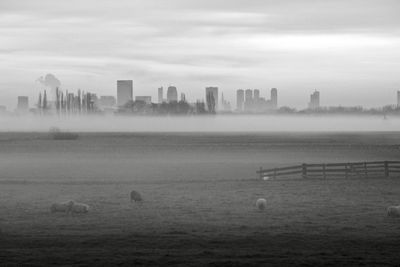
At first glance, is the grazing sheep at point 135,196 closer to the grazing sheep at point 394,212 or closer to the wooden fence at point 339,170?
the grazing sheep at point 394,212

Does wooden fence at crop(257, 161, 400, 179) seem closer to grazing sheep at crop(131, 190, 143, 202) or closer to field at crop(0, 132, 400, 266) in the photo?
field at crop(0, 132, 400, 266)

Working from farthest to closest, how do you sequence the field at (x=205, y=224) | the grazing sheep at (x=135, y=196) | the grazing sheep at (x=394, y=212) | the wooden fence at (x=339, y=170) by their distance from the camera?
the wooden fence at (x=339, y=170), the grazing sheep at (x=135, y=196), the grazing sheep at (x=394, y=212), the field at (x=205, y=224)

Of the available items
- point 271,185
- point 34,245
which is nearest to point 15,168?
point 271,185

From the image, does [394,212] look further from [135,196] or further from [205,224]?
[135,196]

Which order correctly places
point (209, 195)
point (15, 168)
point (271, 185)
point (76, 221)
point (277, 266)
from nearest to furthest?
point (277, 266), point (76, 221), point (209, 195), point (271, 185), point (15, 168)

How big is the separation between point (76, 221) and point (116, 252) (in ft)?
23.2

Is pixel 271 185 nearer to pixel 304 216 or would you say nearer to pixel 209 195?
pixel 209 195

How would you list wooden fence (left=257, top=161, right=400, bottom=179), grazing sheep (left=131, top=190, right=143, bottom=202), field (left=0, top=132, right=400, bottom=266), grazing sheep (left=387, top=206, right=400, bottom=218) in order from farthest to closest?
wooden fence (left=257, top=161, right=400, bottom=179), grazing sheep (left=131, top=190, right=143, bottom=202), grazing sheep (left=387, top=206, right=400, bottom=218), field (left=0, top=132, right=400, bottom=266)

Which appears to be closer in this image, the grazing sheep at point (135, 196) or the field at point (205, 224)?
the field at point (205, 224)

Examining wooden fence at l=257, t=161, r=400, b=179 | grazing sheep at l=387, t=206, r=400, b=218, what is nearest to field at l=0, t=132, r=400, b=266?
grazing sheep at l=387, t=206, r=400, b=218

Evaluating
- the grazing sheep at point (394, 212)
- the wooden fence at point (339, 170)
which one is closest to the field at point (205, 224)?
the grazing sheep at point (394, 212)

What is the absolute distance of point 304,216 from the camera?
29938mm

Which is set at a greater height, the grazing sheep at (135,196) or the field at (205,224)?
the grazing sheep at (135,196)

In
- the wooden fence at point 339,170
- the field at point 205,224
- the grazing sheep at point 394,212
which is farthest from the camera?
the wooden fence at point 339,170
